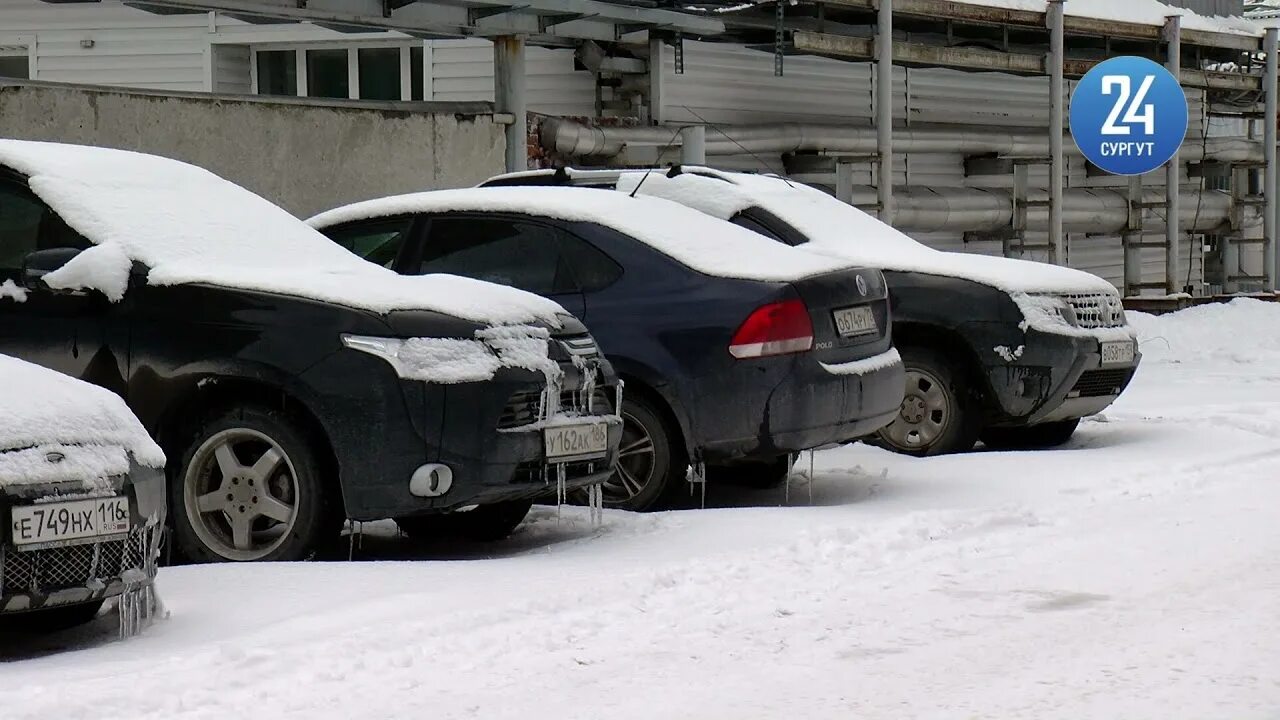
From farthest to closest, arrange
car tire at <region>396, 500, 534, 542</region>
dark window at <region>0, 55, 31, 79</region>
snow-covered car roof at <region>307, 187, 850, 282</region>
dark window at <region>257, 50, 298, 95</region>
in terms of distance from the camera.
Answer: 1. dark window at <region>0, 55, 31, 79</region>
2. dark window at <region>257, 50, 298, 95</region>
3. snow-covered car roof at <region>307, 187, 850, 282</region>
4. car tire at <region>396, 500, 534, 542</region>

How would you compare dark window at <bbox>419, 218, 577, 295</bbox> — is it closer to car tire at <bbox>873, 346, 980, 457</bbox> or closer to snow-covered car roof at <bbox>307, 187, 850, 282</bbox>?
snow-covered car roof at <bbox>307, 187, 850, 282</bbox>

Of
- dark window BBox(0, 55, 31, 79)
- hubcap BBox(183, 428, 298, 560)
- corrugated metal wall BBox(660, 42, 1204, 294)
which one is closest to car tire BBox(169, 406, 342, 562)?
hubcap BBox(183, 428, 298, 560)

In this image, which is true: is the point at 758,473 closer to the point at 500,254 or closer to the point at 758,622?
the point at 500,254

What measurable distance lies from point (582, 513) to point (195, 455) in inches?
82.8

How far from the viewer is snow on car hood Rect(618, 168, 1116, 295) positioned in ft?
38.6

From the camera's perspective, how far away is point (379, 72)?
23844 mm

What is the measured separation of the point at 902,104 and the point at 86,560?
21.4 metres

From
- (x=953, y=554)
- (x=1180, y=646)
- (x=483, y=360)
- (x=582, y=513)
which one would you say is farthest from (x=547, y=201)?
(x=1180, y=646)

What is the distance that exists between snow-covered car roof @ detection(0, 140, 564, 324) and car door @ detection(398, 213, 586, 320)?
0.88m

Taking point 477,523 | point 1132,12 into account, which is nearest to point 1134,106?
point 1132,12

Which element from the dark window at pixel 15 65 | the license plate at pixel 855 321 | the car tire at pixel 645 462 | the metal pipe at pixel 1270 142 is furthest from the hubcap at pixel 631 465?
the metal pipe at pixel 1270 142

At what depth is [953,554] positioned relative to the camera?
7.93 meters

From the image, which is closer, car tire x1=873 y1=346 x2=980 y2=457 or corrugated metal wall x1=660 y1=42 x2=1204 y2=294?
car tire x1=873 y1=346 x2=980 y2=457

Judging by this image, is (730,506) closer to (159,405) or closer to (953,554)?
(953,554)
